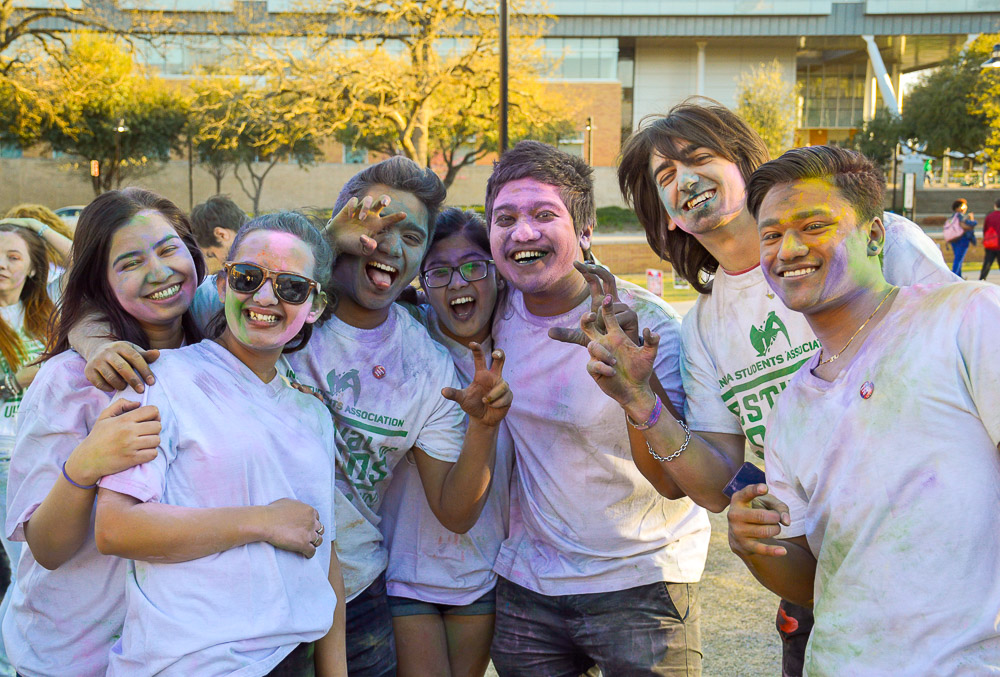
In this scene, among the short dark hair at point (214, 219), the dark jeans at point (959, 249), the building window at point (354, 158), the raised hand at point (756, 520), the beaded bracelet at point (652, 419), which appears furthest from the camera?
the building window at point (354, 158)

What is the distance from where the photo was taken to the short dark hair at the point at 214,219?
231 inches

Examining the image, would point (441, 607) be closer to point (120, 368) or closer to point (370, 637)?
point (370, 637)

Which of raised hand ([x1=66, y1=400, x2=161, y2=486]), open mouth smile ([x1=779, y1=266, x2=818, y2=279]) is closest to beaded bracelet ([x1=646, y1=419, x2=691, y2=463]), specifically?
open mouth smile ([x1=779, y1=266, x2=818, y2=279])

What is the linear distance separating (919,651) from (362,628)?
172 cm

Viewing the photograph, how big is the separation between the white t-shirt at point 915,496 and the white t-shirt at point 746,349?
0.55 meters

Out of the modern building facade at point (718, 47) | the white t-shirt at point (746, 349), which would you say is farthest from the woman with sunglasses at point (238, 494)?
the modern building facade at point (718, 47)

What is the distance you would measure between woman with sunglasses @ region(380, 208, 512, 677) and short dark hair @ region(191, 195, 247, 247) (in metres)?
3.19

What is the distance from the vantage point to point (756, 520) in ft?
6.82

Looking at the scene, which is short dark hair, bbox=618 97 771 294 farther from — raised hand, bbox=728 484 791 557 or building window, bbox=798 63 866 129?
building window, bbox=798 63 866 129

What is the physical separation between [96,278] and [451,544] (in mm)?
1474

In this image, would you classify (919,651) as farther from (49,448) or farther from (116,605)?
(49,448)

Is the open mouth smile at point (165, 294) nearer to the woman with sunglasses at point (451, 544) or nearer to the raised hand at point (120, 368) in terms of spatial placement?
the raised hand at point (120, 368)

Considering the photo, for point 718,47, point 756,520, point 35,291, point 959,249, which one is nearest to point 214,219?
point 35,291

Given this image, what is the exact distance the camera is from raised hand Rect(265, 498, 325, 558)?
7.21 feet
